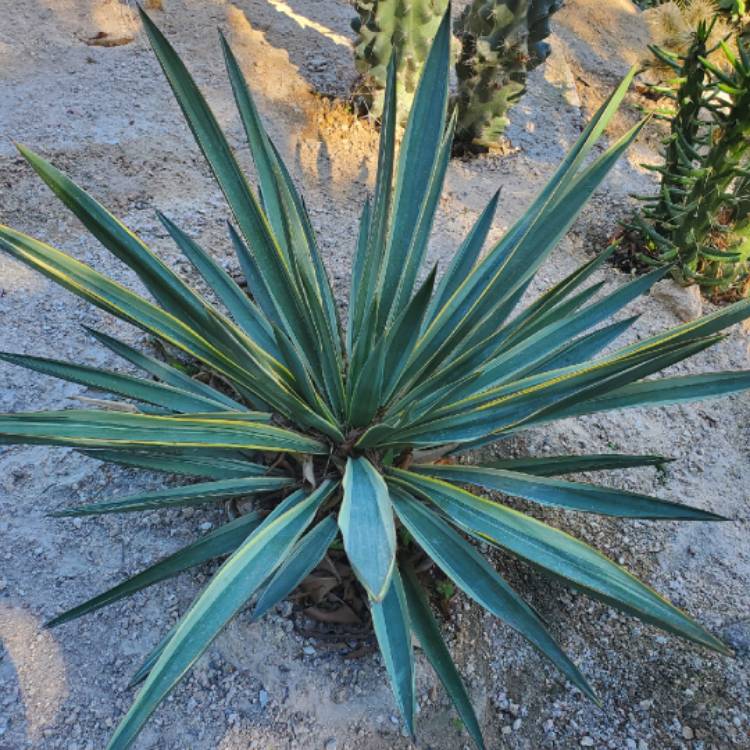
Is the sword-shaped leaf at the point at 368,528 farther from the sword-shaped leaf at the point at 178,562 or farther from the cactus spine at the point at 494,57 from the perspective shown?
the cactus spine at the point at 494,57

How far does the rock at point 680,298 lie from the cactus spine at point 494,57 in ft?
3.35

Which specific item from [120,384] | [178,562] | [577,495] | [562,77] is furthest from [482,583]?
[562,77]

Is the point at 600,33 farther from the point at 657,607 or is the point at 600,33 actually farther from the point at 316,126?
the point at 657,607

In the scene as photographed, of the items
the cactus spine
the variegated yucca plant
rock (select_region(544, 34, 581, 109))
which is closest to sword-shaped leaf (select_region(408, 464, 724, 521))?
the variegated yucca plant

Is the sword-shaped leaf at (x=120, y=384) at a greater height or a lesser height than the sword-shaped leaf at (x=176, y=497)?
greater

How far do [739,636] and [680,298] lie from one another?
52.4 inches

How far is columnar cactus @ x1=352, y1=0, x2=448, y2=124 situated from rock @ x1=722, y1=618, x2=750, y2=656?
2.17 m

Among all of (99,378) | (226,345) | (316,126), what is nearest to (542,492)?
(226,345)

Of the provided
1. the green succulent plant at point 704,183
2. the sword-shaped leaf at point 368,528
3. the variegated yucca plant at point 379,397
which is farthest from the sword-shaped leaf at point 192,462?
the green succulent plant at point 704,183

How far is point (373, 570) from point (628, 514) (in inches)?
20.4

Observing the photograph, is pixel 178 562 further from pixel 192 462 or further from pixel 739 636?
pixel 739 636

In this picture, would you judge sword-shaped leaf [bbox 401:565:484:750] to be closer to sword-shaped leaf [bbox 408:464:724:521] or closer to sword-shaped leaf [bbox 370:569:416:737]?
sword-shaped leaf [bbox 370:569:416:737]

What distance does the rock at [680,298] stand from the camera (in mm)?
2666

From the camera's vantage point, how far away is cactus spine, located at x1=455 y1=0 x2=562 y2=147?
2.77 meters
